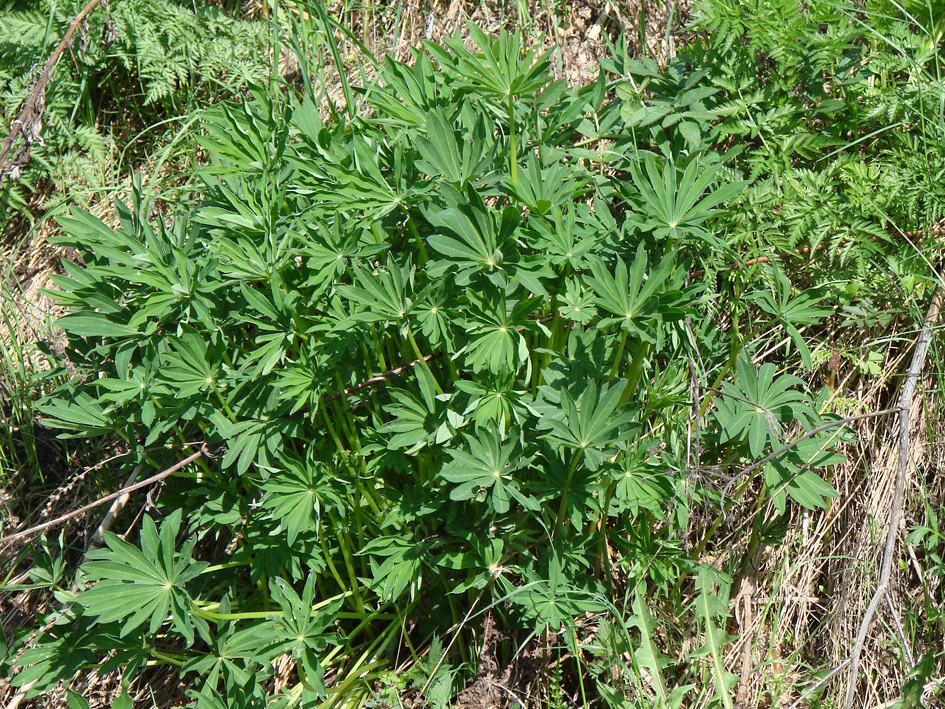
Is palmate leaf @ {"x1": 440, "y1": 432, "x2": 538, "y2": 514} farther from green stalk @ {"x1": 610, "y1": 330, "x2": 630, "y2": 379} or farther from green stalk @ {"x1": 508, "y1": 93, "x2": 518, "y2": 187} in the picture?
green stalk @ {"x1": 508, "y1": 93, "x2": 518, "y2": 187}

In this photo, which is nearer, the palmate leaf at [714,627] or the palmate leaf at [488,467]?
the palmate leaf at [488,467]

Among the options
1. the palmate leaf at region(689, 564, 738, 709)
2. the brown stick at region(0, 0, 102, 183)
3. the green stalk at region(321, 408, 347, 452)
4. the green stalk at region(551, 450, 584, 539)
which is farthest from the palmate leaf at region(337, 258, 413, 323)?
the brown stick at region(0, 0, 102, 183)

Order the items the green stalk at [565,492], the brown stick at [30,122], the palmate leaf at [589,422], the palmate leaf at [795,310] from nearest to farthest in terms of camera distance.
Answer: the palmate leaf at [589,422], the green stalk at [565,492], the palmate leaf at [795,310], the brown stick at [30,122]

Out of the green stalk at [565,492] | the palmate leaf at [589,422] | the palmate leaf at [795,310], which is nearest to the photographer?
the palmate leaf at [589,422]

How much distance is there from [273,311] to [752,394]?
1269 millimetres

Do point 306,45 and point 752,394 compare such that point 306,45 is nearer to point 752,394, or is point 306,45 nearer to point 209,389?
point 209,389

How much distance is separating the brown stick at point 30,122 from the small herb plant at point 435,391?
3.56 feet

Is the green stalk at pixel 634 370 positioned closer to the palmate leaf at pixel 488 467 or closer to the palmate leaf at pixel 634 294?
the palmate leaf at pixel 634 294

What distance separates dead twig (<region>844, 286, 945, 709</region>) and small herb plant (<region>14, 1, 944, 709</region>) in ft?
0.75

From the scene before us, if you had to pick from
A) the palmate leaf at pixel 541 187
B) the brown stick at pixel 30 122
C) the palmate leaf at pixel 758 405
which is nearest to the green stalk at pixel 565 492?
the palmate leaf at pixel 758 405

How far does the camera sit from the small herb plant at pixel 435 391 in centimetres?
192

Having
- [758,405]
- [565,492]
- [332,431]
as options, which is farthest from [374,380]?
[758,405]

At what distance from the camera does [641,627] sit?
2.07 meters

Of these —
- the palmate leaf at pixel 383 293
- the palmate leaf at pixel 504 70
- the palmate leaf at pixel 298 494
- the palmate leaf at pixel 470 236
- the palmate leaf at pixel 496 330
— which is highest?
the palmate leaf at pixel 504 70
